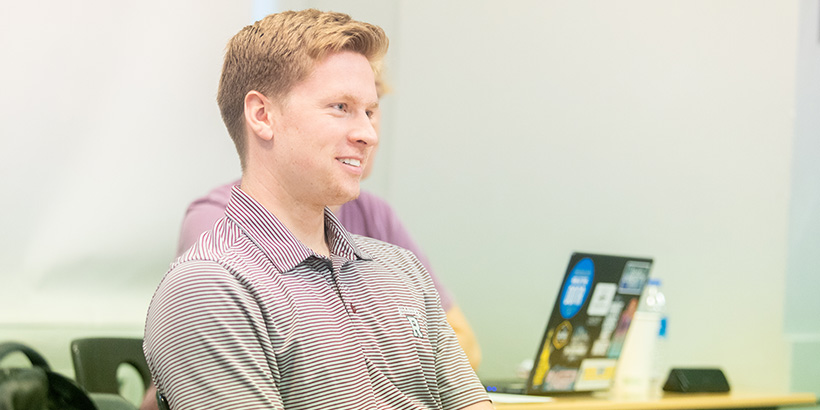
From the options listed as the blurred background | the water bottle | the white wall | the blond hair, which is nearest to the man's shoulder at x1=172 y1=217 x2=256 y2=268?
the blond hair

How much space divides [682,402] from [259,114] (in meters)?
1.38

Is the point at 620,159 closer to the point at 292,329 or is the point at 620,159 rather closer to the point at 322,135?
the point at 322,135

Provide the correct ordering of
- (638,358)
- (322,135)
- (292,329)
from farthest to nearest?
(638,358) → (322,135) → (292,329)

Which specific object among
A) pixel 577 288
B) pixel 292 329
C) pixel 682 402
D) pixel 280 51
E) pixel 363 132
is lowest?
pixel 682 402

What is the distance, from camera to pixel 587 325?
2.11 m

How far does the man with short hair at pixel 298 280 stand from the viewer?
104 cm

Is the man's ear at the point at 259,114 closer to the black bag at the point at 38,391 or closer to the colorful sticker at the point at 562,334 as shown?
the black bag at the point at 38,391

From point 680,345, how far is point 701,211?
1.45 feet

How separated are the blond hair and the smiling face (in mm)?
18

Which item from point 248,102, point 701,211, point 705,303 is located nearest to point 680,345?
point 705,303

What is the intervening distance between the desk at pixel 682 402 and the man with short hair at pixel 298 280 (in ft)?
1.92

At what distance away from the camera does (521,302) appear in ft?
9.55

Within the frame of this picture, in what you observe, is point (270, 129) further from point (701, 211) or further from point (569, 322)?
point (701, 211)

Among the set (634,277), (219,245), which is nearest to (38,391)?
(219,245)
